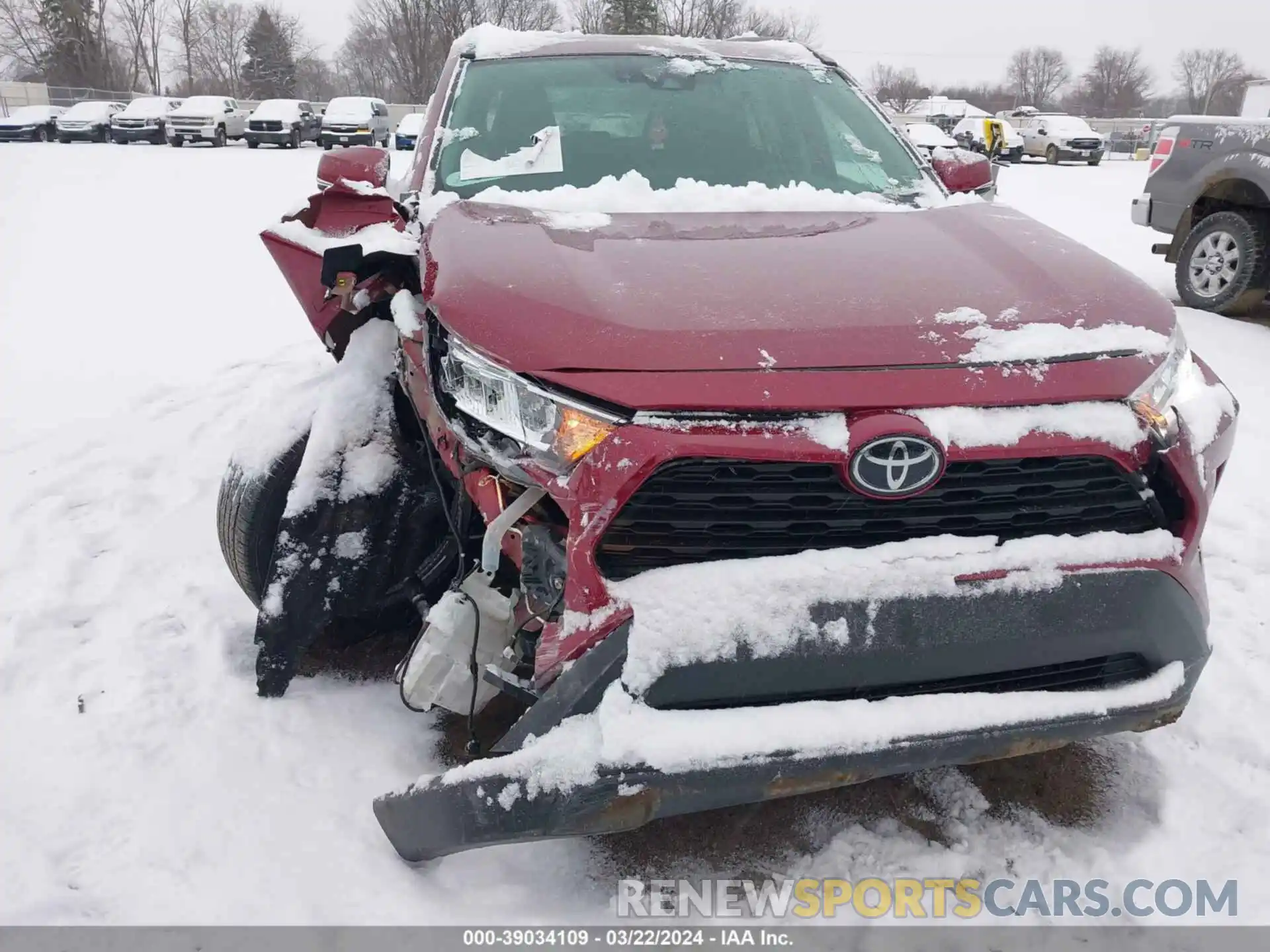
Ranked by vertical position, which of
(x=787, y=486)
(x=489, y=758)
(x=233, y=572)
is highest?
(x=787, y=486)

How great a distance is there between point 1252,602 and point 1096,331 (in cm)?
199

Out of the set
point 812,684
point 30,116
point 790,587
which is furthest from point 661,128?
point 30,116

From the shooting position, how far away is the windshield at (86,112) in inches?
1122

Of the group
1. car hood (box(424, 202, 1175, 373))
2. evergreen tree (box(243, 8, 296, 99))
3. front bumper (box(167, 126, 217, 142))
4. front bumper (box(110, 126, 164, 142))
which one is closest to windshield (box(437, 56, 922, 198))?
car hood (box(424, 202, 1175, 373))

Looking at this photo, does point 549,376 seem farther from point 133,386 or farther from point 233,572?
point 133,386

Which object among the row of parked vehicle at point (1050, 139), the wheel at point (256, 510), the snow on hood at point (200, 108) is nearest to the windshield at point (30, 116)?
the snow on hood at point (200, 108)

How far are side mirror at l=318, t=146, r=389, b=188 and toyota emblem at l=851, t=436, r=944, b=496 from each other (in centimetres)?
175

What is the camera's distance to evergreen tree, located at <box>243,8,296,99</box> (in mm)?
62531

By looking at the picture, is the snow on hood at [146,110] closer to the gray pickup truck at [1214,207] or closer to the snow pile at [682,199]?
the gray pickup truck at [1214,207]

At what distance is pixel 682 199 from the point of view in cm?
281

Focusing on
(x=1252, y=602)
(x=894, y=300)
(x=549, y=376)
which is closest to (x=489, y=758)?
(x=549, y=376)

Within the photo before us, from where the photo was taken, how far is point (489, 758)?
5.84ft

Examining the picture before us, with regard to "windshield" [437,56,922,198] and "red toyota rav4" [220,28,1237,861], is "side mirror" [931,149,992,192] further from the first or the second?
"red toyota rav4" [220,28,1237,861]

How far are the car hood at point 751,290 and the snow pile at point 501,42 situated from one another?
121 cm
